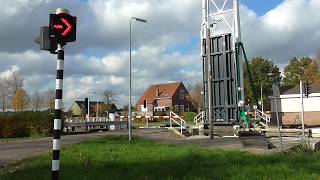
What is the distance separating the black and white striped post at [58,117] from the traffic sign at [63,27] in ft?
0.77

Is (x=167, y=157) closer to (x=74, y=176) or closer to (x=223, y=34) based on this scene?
(x=74, y=176)

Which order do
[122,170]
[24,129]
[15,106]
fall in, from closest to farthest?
1. [122,170]
2. [24,129]
3. [15,106]

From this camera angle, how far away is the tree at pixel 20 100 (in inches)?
2955

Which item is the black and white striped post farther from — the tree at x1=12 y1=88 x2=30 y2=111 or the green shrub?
the tree at x1=12 y1=88 x2=30 y2=111

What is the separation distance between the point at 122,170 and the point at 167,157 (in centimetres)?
317

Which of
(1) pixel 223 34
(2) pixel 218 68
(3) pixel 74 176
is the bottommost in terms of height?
(3) pixel 74 176

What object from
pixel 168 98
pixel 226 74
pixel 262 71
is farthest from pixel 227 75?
pixel 168 98

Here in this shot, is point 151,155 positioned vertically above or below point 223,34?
below

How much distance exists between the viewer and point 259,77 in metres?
75.6

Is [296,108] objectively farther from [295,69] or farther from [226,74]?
[295,69]

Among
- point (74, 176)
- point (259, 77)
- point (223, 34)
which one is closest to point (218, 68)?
point (223, 34)

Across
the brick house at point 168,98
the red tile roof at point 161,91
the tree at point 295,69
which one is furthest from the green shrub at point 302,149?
the red tile roof at point 161,91

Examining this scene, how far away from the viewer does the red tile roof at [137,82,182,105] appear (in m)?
114

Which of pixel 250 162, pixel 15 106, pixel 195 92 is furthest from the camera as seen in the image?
pixel 195 92
